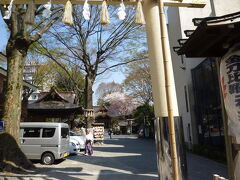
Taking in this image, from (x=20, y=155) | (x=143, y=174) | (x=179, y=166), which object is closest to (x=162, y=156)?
(x=179, y=166)

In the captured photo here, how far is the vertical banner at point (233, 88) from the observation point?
13.7 feet

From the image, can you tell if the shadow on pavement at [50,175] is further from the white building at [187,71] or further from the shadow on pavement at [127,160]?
the white building at [187,71]

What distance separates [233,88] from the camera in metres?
4.23

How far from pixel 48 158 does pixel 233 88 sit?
973 centimetres

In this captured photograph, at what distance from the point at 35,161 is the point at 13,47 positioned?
643 cm

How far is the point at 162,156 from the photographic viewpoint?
4059 mm

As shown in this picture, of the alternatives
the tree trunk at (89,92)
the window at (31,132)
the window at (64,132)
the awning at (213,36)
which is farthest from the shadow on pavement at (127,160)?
the tree trunk at (89,92)

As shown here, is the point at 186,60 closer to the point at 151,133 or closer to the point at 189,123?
the point at 189,123

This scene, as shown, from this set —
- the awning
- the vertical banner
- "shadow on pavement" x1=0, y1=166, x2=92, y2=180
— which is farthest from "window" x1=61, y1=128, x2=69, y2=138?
the vertical banner

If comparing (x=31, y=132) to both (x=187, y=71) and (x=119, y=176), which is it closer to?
(x=119, y=176)

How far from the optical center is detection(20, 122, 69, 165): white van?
1152cm

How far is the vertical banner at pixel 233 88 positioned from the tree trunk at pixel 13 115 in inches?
274

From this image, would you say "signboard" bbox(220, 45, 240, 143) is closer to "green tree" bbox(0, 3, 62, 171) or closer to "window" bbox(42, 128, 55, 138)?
"green tree" bbox(0, 3, 62, 171)

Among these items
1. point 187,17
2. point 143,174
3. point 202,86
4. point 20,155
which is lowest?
point 143,174
